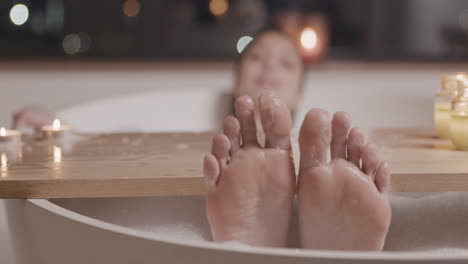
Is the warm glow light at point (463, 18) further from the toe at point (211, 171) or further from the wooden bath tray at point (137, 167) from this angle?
the toe at point (211, 171)

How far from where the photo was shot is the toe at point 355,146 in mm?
825

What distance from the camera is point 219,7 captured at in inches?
117

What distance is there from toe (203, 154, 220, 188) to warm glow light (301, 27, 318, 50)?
6.97ft

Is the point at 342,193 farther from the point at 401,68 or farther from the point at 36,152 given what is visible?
the point at 401,68

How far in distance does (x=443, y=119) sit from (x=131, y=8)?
6.47ft

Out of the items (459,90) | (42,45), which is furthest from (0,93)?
(459,90)

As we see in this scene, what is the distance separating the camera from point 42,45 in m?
2.84

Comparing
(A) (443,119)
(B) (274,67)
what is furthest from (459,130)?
(B) (274,67)

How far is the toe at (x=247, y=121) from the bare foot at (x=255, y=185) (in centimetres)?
1

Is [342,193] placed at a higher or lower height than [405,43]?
lower

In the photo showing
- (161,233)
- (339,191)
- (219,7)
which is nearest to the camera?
(339,191)

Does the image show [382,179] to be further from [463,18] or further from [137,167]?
[463,18]

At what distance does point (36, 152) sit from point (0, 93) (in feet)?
5.74

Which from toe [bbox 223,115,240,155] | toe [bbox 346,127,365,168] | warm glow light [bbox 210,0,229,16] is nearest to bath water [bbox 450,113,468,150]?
toe [bbox 346,127,365,168]
